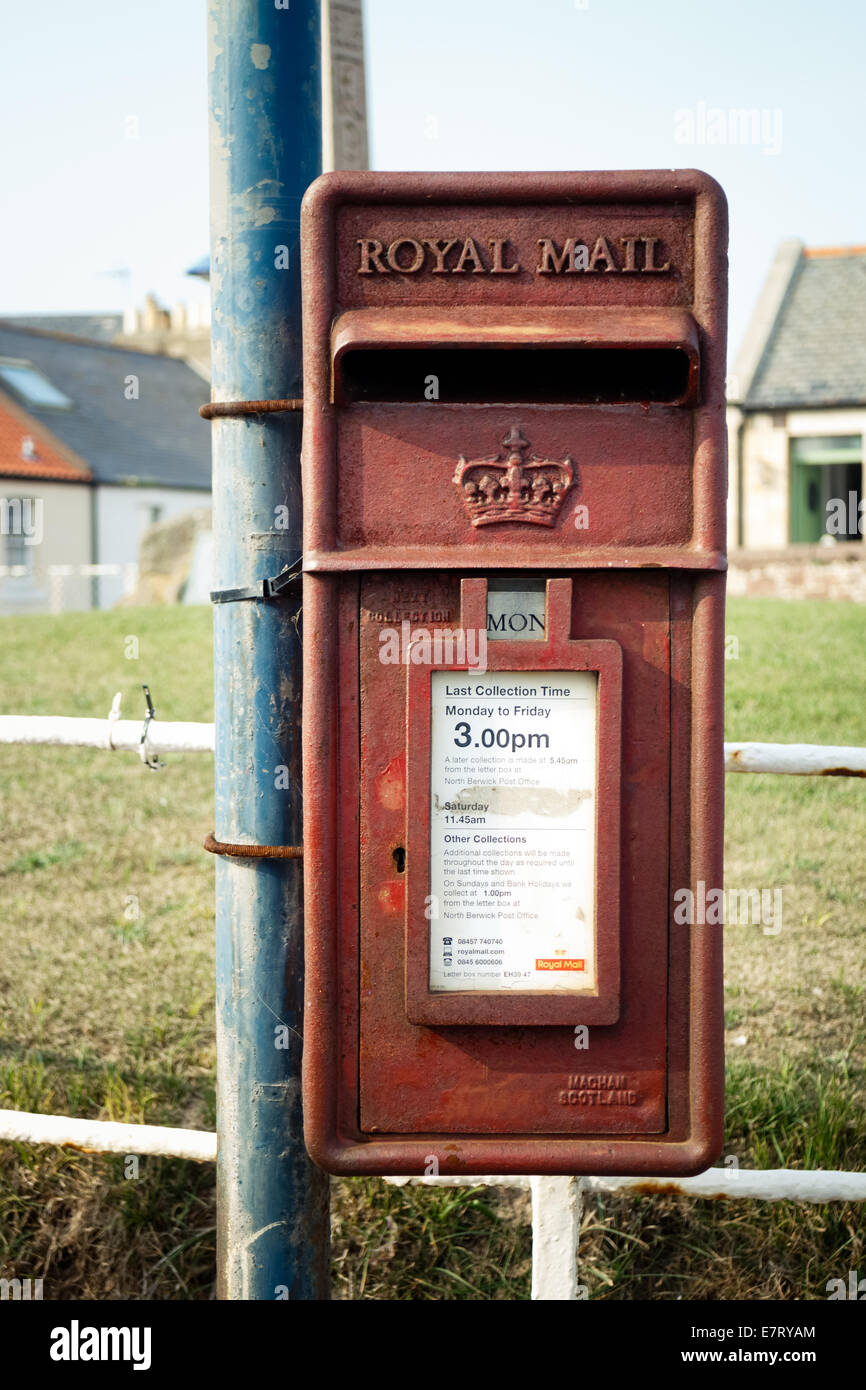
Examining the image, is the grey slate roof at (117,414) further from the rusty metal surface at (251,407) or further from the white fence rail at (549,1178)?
the rusty metal surface at (251,407)

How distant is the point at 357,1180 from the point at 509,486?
5.51ft

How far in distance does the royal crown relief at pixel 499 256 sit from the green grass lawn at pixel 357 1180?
1.88 m

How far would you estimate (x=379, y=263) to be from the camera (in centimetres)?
167

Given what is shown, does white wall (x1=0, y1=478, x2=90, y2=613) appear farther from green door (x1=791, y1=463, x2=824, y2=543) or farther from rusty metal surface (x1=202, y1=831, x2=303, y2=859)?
rusty metal surface (x1=202, y1=831, x2=303, y2=859)

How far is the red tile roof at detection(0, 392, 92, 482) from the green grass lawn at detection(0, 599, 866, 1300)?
18780mm

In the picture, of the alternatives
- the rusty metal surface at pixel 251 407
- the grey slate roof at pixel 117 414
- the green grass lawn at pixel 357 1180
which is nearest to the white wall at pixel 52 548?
the grey slate roof at pixel 117 414

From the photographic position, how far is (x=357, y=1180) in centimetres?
261

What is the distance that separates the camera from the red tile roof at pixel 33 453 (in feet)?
75.7

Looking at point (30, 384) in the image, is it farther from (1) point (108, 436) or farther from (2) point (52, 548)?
(2) point (52, 548)

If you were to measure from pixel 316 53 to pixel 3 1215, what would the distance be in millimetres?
2332

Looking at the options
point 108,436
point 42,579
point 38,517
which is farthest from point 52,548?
point 108,436

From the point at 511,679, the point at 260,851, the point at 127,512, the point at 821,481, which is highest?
the point at 127,512

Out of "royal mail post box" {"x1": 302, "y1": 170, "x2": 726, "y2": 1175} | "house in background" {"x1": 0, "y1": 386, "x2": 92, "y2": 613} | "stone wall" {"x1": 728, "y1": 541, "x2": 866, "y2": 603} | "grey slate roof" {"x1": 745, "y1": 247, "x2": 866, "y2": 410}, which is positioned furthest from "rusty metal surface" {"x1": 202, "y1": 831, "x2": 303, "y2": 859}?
"house in background" {"x1": 0, "y1": 386, "x2": 92, "y2": 613}
